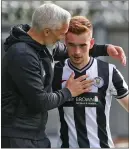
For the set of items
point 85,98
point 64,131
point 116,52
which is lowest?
point 64,131

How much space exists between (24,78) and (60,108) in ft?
1.89

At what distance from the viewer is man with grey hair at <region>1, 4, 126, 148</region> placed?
3266 mm

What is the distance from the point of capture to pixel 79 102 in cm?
371

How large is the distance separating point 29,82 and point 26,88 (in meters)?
0.04

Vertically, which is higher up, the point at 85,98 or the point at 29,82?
the point at 29,82

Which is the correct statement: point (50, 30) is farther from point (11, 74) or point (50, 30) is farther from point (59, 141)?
point (59, 141)

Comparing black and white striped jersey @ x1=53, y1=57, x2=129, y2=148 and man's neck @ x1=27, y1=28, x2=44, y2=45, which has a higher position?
man's neck @ x1=27, y1=28, x2=44, y2=45

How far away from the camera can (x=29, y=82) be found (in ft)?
10.7

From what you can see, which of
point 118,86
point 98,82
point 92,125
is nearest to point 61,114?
point 92,125

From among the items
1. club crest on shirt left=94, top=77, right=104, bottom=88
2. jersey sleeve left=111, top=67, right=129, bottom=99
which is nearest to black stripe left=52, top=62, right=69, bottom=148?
club crest on shirt left=94, top=77, right=104, bottom=88

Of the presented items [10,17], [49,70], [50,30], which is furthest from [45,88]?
[10,17]

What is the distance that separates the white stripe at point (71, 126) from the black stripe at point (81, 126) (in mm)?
21

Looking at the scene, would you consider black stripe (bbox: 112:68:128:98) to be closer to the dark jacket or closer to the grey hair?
the dark jacket

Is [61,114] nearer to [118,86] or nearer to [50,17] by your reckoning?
[118,86]
